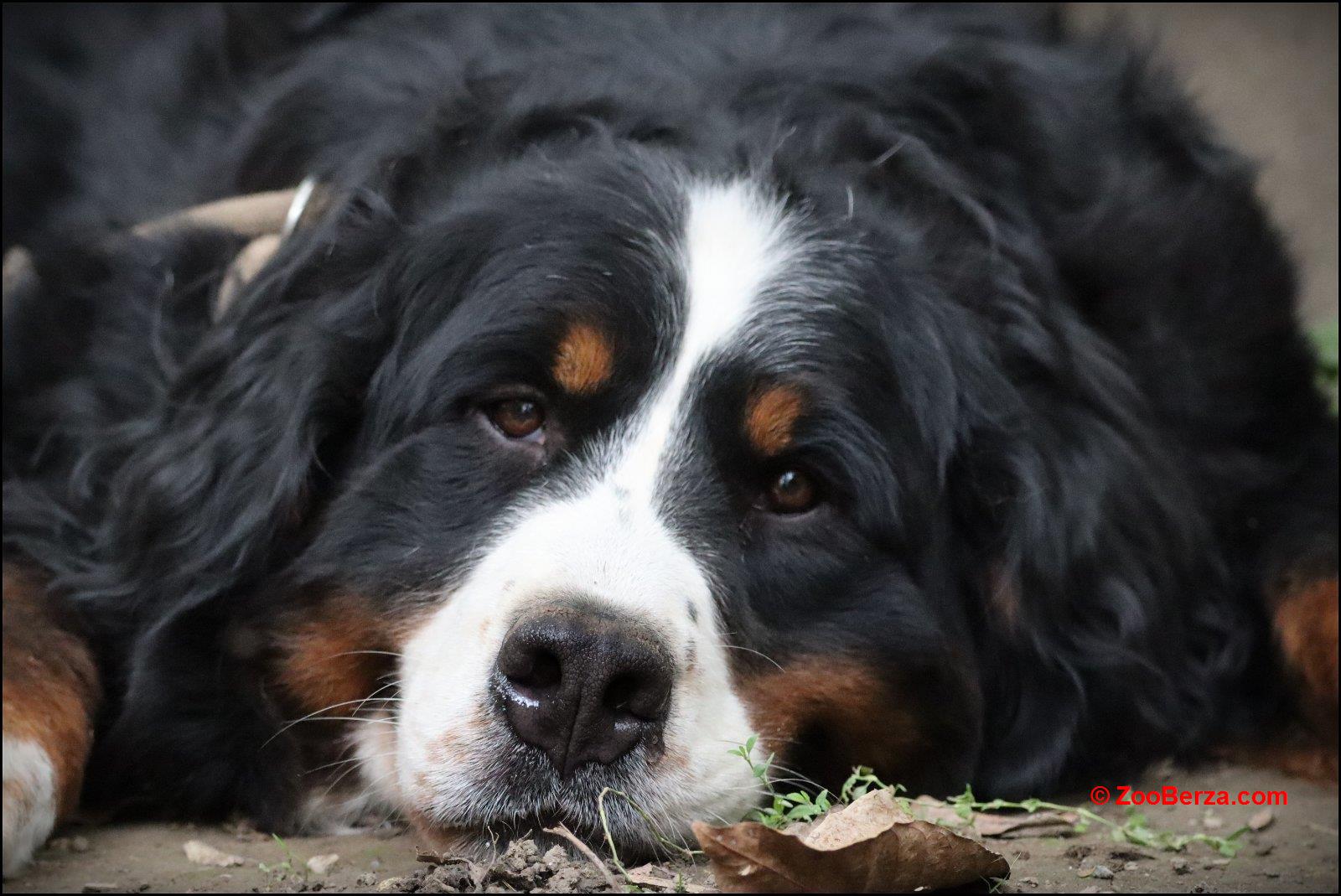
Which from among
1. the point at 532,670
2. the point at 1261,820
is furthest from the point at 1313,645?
the point at 532,670

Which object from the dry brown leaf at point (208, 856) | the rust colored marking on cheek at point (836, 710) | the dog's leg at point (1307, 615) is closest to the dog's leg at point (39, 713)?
the dry brown leaf at point (208, 856)

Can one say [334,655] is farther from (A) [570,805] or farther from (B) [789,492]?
(B) [789,492]

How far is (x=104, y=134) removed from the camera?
4.33m

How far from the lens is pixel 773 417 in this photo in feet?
8.80

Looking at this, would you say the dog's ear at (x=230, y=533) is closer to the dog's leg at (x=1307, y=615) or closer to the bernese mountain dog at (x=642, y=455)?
the bernese mountain dog at (x=642, y=455)

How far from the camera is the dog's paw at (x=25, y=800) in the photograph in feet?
7.91

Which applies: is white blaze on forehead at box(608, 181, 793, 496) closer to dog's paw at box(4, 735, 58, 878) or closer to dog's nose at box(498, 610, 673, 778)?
dog's nose at box(498, 610, 673, 778)

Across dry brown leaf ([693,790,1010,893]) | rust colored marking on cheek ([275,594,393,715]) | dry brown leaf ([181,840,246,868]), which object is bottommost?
dry brown leaf ([181,840,246,868])

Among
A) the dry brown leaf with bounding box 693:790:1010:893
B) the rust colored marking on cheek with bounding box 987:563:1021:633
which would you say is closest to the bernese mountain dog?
the rust colored marking on cheek with bounding box 987:563:1021:633

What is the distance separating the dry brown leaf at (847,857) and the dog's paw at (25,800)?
1235mm

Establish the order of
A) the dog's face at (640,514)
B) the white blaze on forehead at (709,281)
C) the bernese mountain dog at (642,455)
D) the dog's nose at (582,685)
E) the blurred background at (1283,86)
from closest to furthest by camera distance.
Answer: the dog's nose at (582,685)
the dog's face at (640,514)
the bernese mountain dog at (642,455)
the white blaze on forehead at (709,281)
the blurred background at (1283,86)

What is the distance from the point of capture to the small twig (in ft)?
6.40

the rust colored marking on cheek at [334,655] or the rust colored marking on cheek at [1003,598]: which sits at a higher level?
the rust colored marking on cheek at [1003,598]

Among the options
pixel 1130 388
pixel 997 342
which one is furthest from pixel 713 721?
pixel 1130 388
